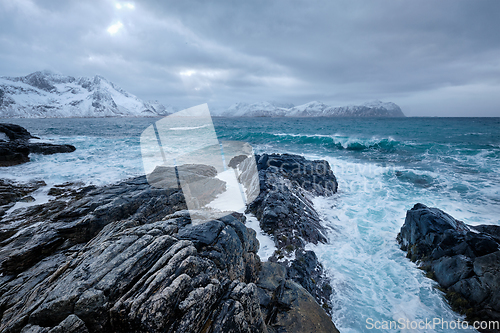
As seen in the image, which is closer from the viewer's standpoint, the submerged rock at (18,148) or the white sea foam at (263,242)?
the white sea foam at (263,242)

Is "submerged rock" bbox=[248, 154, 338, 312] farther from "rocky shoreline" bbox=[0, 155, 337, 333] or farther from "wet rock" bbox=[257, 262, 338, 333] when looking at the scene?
"wet rock" bbox=[257, 262, 338, 333]

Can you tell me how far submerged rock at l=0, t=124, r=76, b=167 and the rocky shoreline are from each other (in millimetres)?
13213

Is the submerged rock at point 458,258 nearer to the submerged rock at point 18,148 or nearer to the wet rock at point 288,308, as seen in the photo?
the wet rock at point 288,308

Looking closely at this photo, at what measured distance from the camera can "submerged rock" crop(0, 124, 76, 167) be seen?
17.0 metres

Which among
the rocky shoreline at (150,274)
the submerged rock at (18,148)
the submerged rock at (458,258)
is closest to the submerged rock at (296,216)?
the rocky shoreline at (150,274)

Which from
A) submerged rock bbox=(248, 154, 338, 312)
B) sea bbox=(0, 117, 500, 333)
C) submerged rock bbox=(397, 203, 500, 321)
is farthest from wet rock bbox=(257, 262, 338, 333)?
submerged rock bbox=(397, 203, 500, 321)

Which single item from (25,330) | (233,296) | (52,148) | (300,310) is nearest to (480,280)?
(300,310)

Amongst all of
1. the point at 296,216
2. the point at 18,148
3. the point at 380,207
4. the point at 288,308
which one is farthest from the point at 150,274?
the point at 18,148

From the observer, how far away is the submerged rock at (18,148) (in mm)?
16969

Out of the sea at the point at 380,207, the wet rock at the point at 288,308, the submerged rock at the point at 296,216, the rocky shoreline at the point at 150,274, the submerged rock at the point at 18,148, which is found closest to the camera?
the rocky shoreline at the point at 150,274

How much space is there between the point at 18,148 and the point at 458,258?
1227 inches

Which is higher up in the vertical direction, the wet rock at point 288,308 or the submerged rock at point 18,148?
the submerged rock at point 18,148

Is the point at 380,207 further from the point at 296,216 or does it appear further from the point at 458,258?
the point at 296,216

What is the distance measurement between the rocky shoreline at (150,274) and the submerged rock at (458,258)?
3.78 m
